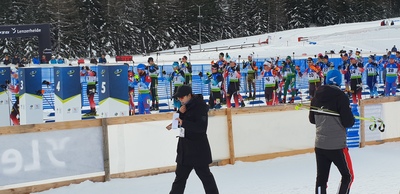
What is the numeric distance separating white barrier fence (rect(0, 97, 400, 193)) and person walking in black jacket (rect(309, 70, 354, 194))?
3534 millimetres

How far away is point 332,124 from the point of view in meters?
6.63

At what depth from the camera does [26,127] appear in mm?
8398

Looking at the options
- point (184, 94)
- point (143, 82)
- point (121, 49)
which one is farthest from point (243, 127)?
point (121, 49)

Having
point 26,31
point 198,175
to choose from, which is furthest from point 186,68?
point 198,175

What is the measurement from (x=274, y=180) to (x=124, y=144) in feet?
8.20

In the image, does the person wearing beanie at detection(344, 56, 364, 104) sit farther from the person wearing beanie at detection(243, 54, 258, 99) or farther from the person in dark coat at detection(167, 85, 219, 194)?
the person in dark coat at detection(167, 85, 219, 194)

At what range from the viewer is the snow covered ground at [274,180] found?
866cm

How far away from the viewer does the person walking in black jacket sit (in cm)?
655

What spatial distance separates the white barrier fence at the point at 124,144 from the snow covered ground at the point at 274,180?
0.61 ft

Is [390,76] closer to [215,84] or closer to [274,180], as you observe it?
[215,84]

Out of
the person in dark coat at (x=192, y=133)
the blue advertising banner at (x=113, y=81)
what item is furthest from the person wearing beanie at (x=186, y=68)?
the person in dark coat at (x=192, y=133)

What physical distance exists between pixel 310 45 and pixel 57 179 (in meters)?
49.5

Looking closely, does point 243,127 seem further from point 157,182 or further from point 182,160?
point 182,160

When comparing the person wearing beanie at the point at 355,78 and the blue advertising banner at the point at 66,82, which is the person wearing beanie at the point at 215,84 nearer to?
the blue advertising banner at the point at 66,82
